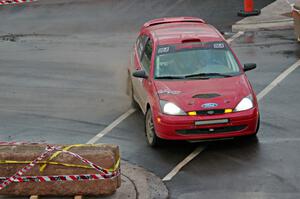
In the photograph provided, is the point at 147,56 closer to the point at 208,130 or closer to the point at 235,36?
the point at 208,130

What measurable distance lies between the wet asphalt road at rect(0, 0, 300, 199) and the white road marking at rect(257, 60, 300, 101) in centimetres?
15

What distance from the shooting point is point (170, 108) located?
478 inches

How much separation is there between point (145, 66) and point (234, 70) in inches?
69.4

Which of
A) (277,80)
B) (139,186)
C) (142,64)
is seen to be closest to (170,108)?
(139,186)

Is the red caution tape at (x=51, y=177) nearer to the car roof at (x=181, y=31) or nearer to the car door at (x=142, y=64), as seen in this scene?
the car door at (x=142, y=64)

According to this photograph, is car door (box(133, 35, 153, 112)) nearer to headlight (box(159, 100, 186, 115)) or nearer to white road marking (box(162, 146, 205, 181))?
headlight (box(159, 100, 186, 115))

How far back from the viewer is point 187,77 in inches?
512

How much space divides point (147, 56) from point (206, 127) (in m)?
2.69

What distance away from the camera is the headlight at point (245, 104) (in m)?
12.1

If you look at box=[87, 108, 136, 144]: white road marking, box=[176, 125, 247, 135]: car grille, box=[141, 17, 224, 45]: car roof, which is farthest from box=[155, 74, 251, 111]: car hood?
box=[87, 108, 136, 144]: white road marking

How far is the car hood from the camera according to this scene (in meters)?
12.1

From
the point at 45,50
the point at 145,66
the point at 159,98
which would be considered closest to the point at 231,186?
the point at 159,98

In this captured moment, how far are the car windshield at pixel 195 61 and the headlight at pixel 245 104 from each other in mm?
879

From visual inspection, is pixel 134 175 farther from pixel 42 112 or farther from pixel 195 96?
pixel 42 112
